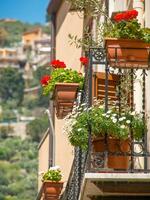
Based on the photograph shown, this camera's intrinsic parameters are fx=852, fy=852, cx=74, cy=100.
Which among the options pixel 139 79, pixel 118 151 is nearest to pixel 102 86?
pixel 139 79

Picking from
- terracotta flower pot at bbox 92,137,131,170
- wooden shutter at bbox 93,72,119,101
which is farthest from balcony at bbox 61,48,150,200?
wooden shutter at bbox 93,72,119,101

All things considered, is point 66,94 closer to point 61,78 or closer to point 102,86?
point 61,78

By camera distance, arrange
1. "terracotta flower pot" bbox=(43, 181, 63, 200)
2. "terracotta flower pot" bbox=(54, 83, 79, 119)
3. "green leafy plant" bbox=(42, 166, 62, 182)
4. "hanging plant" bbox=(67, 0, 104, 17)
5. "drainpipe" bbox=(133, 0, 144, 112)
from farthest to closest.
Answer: "green leafy plant" bbox=(42, 166, 62, 182) → "terracotta flower pot" bbox=(43, 181, 63, 200) → "terracotta flower pot" bbox=(54, 83, 79, 119) → "hanging plant" bbox=(67, 0, 104, 17) → "drainpipe" bbox=(133, 0, 144, 112)

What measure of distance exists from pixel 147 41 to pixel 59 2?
10741 millimetres

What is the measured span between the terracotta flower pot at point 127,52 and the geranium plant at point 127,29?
7cm

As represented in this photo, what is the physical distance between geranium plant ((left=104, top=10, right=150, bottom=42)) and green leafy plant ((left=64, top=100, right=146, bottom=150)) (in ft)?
2.82

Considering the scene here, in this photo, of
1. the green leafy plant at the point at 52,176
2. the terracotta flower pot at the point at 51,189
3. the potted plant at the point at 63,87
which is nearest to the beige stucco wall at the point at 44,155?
the green leafy plant at the point at 52,176

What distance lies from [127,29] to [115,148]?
1441 millimetres

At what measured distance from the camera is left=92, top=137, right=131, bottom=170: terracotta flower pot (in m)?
9.96

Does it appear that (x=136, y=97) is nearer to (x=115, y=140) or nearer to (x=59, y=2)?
(x=115, y=140)

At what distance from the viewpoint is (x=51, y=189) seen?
→ 45.1 ft

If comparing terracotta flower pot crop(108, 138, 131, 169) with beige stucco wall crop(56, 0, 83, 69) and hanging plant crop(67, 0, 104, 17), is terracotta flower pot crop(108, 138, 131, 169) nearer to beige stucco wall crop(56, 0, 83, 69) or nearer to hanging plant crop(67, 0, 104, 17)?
hanging plant crop(67, 0, 104, 17)

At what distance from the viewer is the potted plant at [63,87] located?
41.1 ft

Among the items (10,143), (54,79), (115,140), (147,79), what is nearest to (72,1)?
(54,79)
